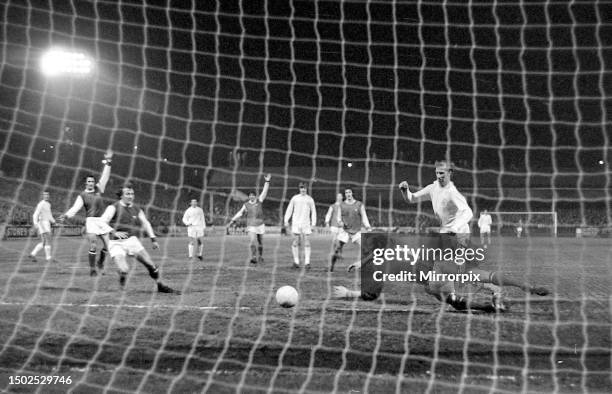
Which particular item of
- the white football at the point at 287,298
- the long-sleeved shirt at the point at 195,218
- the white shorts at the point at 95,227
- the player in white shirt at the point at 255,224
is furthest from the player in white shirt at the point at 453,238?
the long-sleeved shirt at the point at 195,218

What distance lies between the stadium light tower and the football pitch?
788 cm

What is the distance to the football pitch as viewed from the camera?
4.09 meters

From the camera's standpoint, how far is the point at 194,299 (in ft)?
23.5

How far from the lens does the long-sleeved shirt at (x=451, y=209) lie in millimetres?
6273

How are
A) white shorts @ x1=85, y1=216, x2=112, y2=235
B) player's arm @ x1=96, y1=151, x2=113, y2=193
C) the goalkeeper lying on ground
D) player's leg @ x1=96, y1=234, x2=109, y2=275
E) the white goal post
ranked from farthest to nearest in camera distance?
the white goal post, player's leg @ x1=96, y1=234, x2=109, y2=275, white shorts @ x1=85, y1=216, x2=112, y2=235, player's arm @ x1=96, y1=151, x2=113, y2=193, the goalkeeper lying on ground

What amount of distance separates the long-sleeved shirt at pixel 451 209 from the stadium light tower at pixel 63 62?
10.4 m

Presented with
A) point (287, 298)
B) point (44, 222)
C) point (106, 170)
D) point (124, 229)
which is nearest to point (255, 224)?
point (106, 170)

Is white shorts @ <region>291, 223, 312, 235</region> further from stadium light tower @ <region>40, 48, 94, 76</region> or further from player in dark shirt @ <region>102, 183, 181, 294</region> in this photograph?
stadium light tower @ <region>40, 48, 94, 76</region>

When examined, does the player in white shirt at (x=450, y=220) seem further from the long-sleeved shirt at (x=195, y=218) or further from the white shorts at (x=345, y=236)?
the long-sleeved shirt at (x=195, y=218)

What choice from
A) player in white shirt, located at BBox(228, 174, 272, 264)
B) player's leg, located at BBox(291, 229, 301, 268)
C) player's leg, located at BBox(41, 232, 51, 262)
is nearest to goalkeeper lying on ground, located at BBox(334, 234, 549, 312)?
player's leg, located at BBox(291, 229, 301, 268)

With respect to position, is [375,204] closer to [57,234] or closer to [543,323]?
[57,234]

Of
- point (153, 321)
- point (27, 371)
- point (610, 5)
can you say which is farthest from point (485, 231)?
point (27, 371)

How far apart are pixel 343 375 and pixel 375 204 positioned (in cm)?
3385

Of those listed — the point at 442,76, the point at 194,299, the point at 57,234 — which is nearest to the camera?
the point at 194,299
